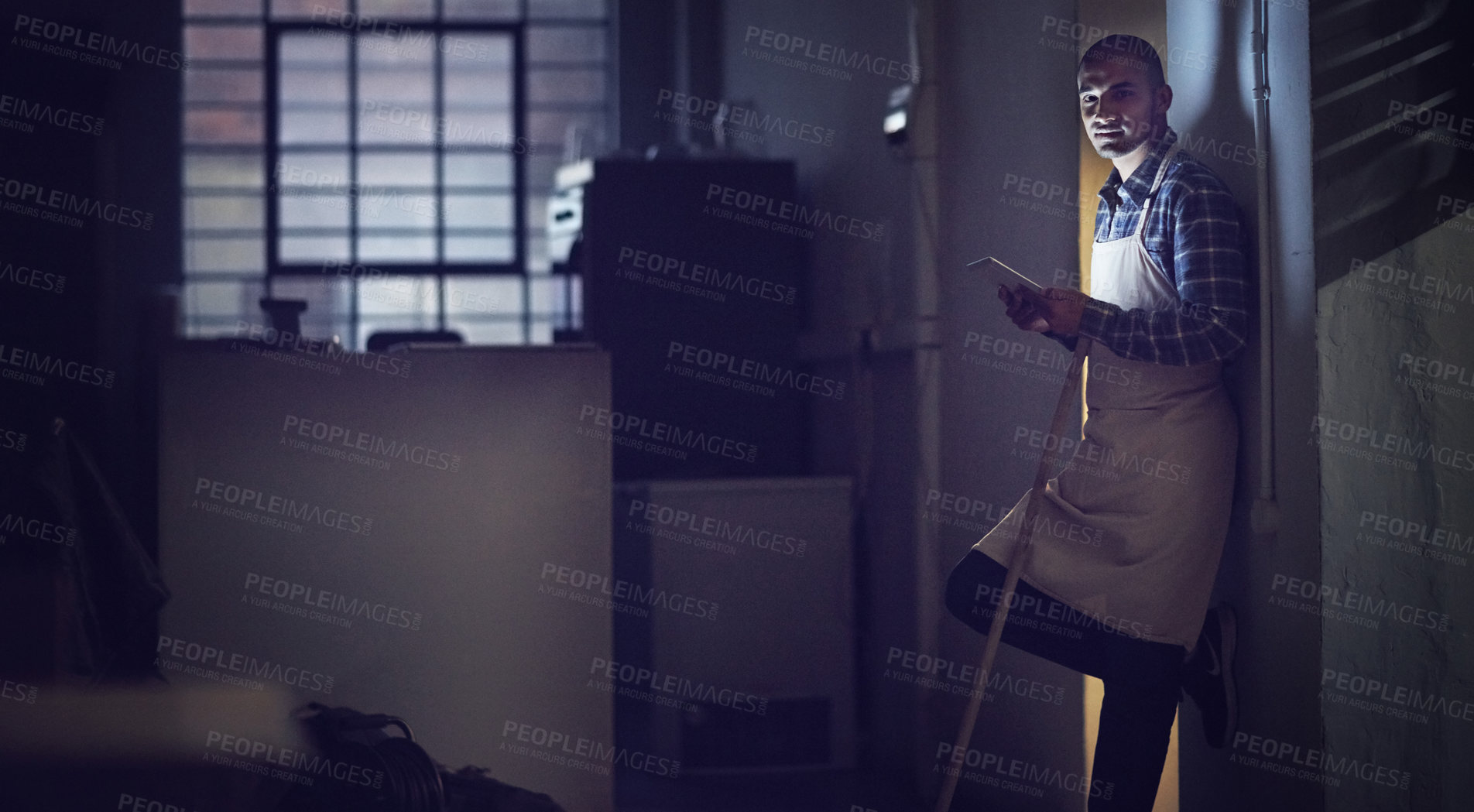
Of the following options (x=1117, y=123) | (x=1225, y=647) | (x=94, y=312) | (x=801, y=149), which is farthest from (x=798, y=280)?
(x=94, y=312)

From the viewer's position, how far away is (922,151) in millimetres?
3320

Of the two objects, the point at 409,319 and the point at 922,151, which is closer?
the point at 922,151

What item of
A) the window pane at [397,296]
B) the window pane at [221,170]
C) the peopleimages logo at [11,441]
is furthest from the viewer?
the window pane at [397,296]

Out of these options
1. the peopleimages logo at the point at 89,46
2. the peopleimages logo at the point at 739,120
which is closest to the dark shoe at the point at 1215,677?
the peopleimages logo at the point at 739,120

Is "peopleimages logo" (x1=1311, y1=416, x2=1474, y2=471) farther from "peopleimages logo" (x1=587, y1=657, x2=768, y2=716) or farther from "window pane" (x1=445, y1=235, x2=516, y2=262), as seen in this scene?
"window pane" (x1=445, y1=235, x2=516, y2=262)

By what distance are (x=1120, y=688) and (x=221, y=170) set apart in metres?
4.75

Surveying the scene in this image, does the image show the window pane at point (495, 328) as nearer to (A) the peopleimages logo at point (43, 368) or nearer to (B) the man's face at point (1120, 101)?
(A) the peopleimages logo at point (43, 368)

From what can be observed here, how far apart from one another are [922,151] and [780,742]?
1.64 metres

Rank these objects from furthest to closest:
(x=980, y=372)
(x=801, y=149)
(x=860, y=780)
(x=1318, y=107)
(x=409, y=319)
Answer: (x=409, y=319), (x=801, y=149), (x=860, y=780), (x=980, y=372), (x=1318, y=107)

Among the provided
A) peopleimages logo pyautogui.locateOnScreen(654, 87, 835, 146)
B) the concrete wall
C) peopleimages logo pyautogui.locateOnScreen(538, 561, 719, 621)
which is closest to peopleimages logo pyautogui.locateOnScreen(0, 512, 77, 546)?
peopleimages logo pyautogui.locateOnScreen(538, 561, 719, 621)

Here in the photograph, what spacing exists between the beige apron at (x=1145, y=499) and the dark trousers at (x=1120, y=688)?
28mm

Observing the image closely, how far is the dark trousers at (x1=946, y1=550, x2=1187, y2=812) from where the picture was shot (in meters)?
2.09

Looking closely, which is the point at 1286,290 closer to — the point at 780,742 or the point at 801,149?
→ the point at 780,742

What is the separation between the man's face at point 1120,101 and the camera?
219cm
